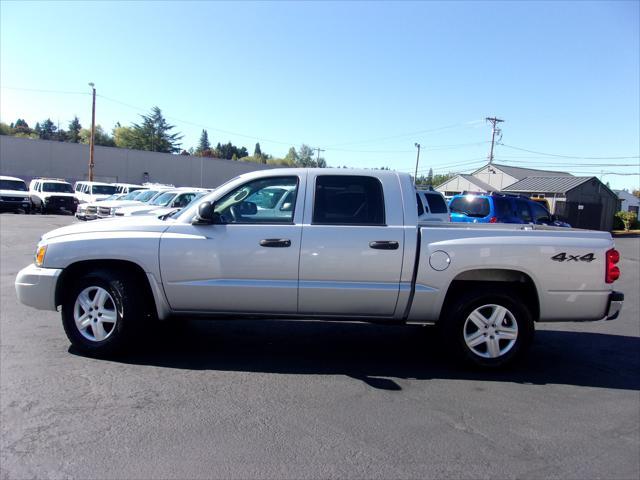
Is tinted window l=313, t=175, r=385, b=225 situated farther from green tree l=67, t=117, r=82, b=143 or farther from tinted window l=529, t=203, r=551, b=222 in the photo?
green tree l=67, t=117, r=82, b=143

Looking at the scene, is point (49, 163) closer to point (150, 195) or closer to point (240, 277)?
point (150, 195)

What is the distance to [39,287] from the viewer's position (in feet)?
16.1

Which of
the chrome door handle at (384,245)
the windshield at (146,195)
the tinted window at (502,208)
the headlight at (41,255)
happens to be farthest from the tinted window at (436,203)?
the windshield at (146,195)

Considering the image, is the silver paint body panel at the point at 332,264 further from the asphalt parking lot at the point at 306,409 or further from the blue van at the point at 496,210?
the blue van at the point at 496,210

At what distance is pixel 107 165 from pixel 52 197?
70.9ft

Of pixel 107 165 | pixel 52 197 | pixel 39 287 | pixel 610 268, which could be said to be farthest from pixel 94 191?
pixel 610 268

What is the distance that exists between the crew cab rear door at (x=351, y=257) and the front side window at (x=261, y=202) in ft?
0.73

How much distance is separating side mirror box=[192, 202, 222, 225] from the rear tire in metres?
2.49

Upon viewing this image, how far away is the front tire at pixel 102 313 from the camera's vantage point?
4914 mm

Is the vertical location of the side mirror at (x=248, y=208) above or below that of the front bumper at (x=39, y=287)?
above

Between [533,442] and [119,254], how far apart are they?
3.97 m

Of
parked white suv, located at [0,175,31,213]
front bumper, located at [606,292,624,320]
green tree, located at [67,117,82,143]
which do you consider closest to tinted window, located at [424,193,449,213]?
front bumper, located at [606,292,624,320]

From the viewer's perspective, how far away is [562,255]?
4.82 meters

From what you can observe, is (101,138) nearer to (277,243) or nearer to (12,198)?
(12,198)
